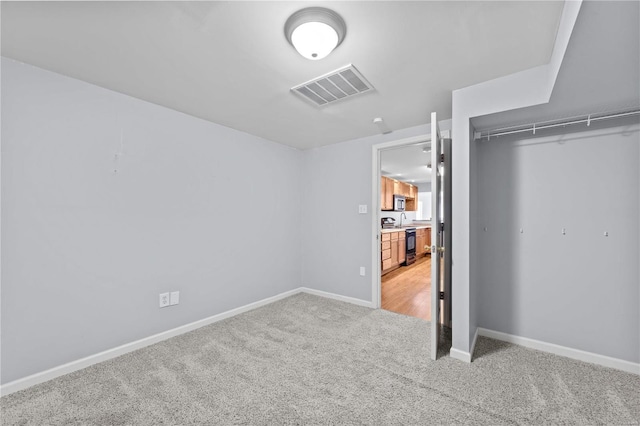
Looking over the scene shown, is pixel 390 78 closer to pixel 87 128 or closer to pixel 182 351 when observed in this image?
pixel 87 128

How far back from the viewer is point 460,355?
2.12 m

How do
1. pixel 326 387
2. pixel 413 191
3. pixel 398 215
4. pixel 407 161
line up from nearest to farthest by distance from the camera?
pixel 326 387, pixel 407 161, pixel 398 215, pixel 413 191

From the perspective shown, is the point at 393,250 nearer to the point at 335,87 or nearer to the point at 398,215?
the point at 398,215

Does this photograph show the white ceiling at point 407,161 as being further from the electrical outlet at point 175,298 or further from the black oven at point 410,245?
the electrical outlet at point 175,298

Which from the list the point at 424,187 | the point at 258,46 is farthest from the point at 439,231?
the point at 424,187

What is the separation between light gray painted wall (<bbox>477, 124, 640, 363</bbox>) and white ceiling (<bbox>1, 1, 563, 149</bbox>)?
0.91 m

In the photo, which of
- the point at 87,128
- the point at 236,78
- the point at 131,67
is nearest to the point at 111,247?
the point at 87,128

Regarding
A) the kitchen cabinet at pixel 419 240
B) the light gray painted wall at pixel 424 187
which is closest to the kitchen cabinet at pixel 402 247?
the kitchen cabinet at pixel 419 240

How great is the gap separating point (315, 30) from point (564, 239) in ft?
8.27

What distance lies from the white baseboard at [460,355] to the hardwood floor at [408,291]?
864 mm

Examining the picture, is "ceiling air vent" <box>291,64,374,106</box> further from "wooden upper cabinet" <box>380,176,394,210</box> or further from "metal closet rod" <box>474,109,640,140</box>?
"wooden upper cabinet" <box>380,176,394,210</box>

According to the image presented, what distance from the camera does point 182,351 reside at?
2.29m

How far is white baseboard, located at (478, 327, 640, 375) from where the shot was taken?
1.96 meters

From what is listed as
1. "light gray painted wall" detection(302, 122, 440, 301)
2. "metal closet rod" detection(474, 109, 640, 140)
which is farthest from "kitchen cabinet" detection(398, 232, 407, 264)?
"metal closet rod" detection(474, 109, 640, 140)
